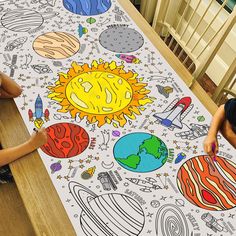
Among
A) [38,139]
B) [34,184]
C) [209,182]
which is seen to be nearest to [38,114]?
[38,139]

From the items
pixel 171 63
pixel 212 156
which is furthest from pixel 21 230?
pixel 171 63

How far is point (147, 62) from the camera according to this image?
46.8 inches

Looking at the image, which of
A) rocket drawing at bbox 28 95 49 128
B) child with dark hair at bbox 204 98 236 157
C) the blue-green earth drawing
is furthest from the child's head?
rocket drawing at bbox 28 95 49 128

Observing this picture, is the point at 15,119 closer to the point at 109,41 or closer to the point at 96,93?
the point at 96,93

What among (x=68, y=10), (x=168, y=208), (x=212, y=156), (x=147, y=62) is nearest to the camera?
(x=168, y=208)

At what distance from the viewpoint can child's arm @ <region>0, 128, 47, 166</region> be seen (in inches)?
35.1

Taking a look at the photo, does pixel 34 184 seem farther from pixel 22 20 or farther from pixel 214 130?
pixel 22 20

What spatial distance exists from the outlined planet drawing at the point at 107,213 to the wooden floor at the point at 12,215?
319 millimetres

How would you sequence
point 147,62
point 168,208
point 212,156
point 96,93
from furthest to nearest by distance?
1. point 147,62
2. point 96,93
3. point 212,156
4. point 168,208

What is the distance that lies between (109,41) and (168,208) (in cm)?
69

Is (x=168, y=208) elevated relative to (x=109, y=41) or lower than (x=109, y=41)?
lower

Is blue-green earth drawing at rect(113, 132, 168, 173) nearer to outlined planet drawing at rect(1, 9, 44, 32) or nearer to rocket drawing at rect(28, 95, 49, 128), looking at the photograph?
rocket drawing at rect(28, 95, 49, 128)

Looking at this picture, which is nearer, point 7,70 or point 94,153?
point 94,153

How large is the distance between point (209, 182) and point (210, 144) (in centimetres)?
12
